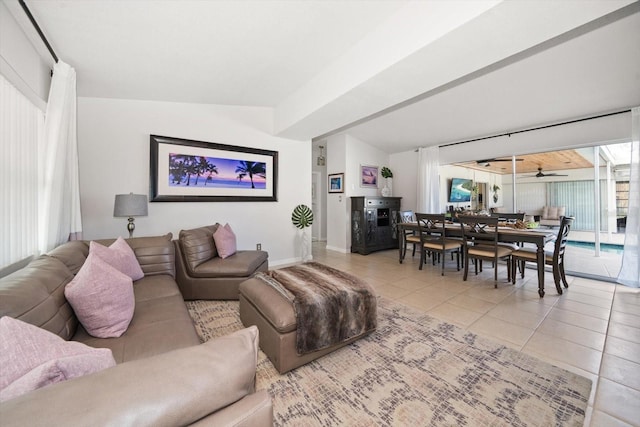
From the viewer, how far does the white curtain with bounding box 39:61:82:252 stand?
2.13m

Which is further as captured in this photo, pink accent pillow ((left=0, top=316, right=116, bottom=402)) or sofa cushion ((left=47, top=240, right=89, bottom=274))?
sofa cushion ((left=47, top=240, right=89, bottom=274))

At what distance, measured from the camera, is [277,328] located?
5.50 ft

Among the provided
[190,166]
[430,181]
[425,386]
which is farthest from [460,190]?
[190,166]

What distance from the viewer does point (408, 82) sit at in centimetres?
242

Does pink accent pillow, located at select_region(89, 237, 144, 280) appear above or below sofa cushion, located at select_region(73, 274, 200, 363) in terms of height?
above

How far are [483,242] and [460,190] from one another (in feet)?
9.37

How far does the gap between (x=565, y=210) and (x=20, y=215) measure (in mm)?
7276

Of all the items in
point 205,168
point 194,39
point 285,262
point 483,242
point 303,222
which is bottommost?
point 285,262

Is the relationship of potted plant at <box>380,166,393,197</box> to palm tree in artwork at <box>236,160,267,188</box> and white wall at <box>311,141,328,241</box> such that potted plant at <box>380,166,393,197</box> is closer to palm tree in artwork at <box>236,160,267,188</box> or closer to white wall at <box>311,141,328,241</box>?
white wall at <box>311,141,328,241</box>

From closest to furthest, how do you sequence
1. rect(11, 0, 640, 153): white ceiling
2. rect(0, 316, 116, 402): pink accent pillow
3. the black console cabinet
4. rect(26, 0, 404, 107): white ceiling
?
1. rect(0, 316, 116, 402): pink accent pillow
2. rect(11, 0, 640, 153): white ceiling
3. rect(26, 0, 404, 107): white ceiling
4. the black console cabinet

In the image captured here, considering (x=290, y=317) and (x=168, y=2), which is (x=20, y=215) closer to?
(x=168, y=2)

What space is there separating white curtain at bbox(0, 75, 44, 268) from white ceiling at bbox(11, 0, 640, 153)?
68cm


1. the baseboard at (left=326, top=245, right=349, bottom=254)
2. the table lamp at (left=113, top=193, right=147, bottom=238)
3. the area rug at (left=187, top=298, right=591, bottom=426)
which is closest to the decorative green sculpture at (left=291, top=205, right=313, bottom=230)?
→ the baseboard at (left=326, top=245, right=349, bottom=254)

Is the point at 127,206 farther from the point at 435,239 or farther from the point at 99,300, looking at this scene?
the point at 435,239
